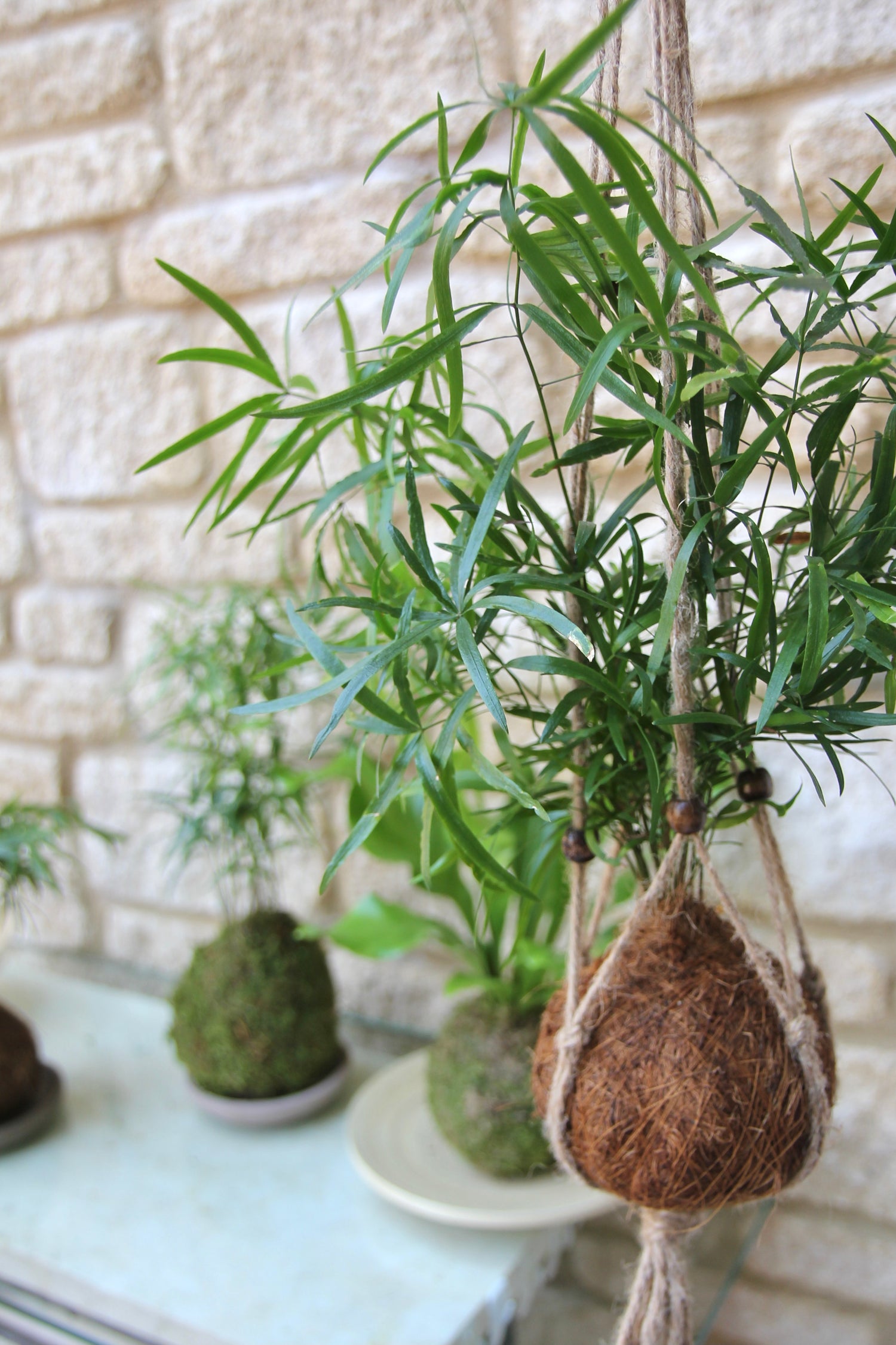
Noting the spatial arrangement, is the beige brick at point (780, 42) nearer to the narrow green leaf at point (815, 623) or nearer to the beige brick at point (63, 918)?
the narrow green leaf at point (815, 623)

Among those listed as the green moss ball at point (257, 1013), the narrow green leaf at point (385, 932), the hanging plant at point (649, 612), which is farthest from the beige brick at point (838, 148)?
the green moss ball at point (257, 1013)

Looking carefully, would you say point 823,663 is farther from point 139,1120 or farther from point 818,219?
point 139,1120

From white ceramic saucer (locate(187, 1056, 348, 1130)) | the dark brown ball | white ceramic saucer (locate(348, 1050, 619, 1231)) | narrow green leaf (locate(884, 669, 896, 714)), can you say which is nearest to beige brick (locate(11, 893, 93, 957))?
the dark brown ball

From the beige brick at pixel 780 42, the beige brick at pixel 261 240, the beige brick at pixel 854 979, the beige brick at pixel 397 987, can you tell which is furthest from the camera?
the beige brick at pixel 397 987

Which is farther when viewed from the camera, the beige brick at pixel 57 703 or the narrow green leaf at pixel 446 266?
the beige brick at pixel 57 703

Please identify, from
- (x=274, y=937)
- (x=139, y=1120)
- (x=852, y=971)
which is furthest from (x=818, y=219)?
(x=139, y=1120)

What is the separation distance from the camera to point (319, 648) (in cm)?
50

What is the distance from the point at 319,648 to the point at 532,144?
58cm

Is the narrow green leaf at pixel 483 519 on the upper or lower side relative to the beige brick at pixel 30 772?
upper

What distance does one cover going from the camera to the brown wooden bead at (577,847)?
564mm

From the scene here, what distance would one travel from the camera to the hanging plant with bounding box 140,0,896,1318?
44 centimetres

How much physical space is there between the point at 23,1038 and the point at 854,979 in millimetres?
776

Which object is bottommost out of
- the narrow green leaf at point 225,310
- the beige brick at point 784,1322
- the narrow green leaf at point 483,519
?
the beige brick at point 784,1322

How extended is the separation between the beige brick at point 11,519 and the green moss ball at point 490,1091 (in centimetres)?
77
